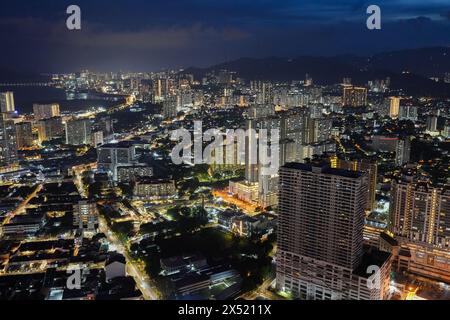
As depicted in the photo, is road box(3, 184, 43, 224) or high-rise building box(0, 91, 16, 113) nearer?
road box(3, 184, 43, 224)

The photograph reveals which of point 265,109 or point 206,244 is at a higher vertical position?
point 265,109

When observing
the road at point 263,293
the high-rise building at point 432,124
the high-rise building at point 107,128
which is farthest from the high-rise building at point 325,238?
the high-rise building at point 107,128

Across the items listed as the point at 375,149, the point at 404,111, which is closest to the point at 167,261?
the point at 375,149

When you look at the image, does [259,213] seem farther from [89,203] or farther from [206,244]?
[89,203]

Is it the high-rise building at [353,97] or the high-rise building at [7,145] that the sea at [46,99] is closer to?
the high-rise building at [7,145]

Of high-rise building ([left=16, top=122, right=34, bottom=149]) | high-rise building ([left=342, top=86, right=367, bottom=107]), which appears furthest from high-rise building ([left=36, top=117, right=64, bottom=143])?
high-rise building ([left=342, top=86, right=367, bottom=107])

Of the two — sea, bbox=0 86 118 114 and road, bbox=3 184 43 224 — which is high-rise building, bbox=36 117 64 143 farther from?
road, bbox=3 184 43 224
